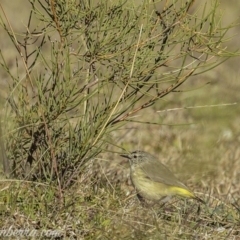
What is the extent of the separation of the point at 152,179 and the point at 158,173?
7 centimetres

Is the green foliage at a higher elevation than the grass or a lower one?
higher

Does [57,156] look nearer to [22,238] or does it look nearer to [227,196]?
[22,238]

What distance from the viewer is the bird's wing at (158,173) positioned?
5.81m

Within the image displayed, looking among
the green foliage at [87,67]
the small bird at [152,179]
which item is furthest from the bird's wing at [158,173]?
the green foliage at [87,67]

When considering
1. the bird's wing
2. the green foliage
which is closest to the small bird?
the bird's wing

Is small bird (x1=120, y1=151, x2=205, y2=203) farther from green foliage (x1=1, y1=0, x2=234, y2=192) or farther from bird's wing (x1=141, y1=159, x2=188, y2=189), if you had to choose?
green foliage (x1=1, y1=0, x2=234, y2=192)

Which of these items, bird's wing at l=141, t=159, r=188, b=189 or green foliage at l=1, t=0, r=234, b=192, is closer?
green foliage at l=1, t=0, r=234, b=192

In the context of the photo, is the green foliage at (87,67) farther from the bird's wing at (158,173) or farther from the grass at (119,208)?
the bird's wing at (158,173)

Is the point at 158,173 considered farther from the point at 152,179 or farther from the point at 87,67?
the point at 87,67

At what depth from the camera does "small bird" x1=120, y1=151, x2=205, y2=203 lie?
5.73 m

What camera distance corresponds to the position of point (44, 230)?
436cm

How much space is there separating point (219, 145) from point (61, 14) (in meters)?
3.54

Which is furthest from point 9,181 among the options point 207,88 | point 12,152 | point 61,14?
point 207,88

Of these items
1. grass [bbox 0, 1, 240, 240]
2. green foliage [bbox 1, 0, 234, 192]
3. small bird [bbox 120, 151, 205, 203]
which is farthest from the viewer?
small bird [bbox 120, 151, 205, 203]
